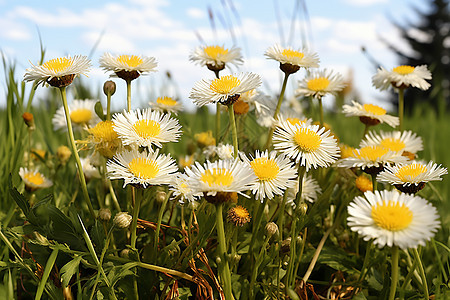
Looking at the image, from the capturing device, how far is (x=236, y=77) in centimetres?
95

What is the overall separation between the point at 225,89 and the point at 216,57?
0.29 m

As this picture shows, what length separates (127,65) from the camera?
989 millimetres

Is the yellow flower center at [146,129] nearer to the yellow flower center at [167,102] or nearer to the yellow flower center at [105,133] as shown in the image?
the yellow flower center at [105,133]

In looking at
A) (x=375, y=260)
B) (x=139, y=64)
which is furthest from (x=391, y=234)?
(x=139, y=64)

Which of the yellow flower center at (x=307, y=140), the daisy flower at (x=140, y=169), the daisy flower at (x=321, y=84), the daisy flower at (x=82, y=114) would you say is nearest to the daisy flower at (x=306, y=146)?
the yellow flower center at (x=307, y=140)

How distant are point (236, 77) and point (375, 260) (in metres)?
0.54

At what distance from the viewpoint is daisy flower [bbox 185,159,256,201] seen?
28.2 inches

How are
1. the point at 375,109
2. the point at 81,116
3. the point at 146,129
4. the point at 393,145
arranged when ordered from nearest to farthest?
the point at 146,129, the point at 393,145, the point at 375,109, the point at 81,116

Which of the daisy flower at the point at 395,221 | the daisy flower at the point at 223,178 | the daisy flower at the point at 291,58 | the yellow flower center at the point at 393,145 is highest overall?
the daisy flower at the point at 291,58

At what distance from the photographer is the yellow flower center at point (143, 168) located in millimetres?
837

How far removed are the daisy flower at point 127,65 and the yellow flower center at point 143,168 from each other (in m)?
0.23

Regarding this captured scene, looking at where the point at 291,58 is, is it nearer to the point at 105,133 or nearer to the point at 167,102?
the point at 167,102

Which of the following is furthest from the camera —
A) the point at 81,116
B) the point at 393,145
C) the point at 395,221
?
the point at 81,116

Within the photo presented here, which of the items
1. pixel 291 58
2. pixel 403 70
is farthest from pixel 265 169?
pixel 403 70
